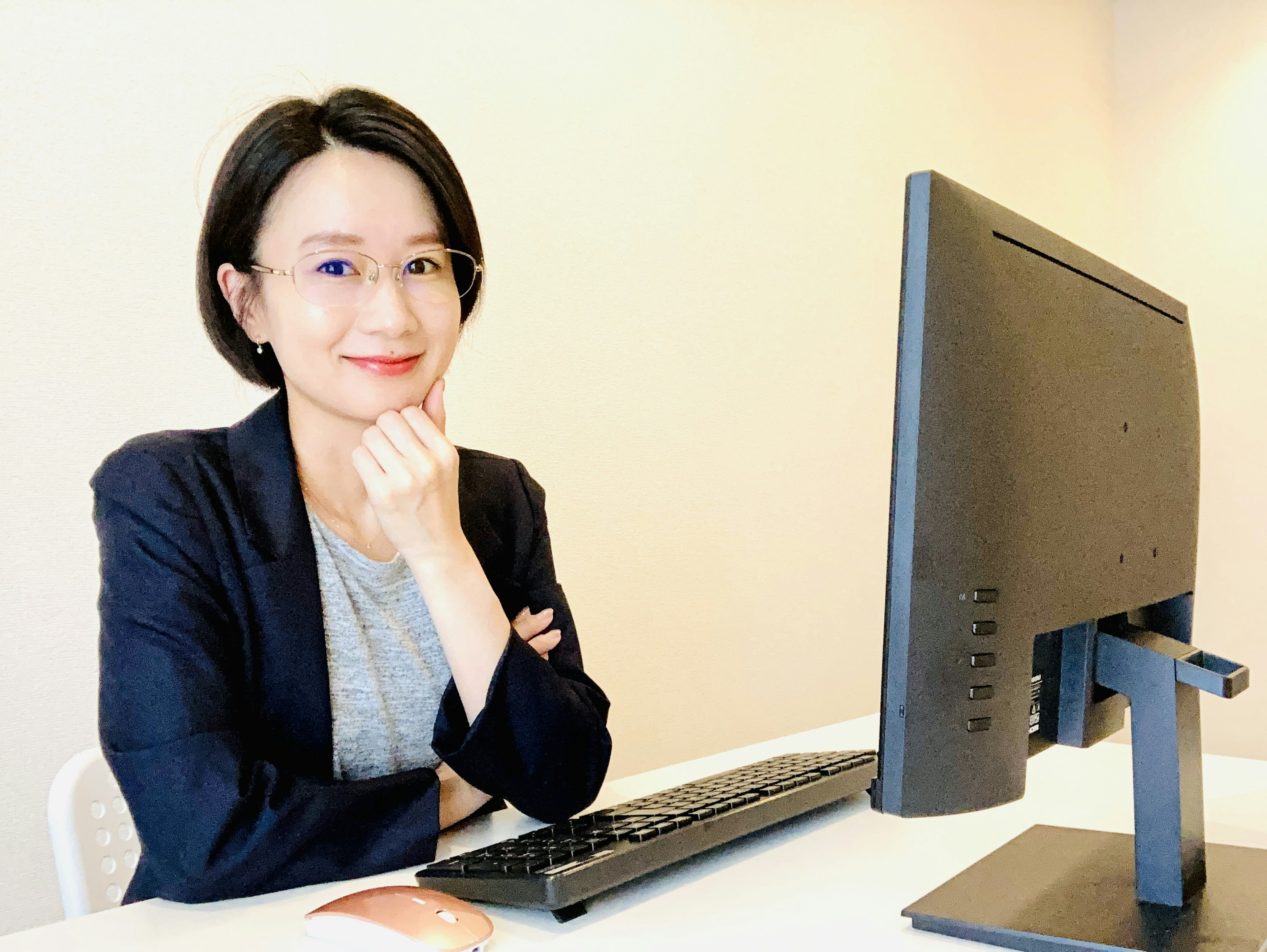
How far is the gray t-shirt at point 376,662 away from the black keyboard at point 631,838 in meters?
0.33

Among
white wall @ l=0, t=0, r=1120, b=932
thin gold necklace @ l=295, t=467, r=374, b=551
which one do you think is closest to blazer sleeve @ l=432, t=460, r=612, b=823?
thin gold necklace @ l=295, t=467, r=374, b=551

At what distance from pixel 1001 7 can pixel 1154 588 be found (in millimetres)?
3178

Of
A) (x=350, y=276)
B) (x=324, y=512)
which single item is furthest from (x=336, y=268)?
(x=324, y=512)

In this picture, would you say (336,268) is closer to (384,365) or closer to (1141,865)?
(384,365)

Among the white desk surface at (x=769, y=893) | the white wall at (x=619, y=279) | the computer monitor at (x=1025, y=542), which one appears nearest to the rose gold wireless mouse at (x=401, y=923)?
the white desk surface at (x=769, y=893)

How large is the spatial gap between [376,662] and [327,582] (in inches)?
4.4

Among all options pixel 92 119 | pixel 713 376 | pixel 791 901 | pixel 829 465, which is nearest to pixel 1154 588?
pixel 791 901

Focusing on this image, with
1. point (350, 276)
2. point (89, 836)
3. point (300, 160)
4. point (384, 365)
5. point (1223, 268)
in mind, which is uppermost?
point (1223, 268)

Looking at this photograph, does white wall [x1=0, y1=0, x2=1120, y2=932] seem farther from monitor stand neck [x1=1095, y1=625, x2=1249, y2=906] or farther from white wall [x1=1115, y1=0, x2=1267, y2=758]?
monitor stand neck [x1=1095, y1=625, x2=1249, y2=906]

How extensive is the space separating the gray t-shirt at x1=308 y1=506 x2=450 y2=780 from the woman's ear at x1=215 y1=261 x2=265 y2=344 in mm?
261

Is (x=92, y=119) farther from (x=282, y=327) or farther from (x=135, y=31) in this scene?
(x=282, y=327)

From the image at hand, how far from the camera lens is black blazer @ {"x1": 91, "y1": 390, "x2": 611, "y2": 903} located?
0.93m

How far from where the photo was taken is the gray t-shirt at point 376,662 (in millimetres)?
1232

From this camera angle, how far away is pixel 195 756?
0.97 m
